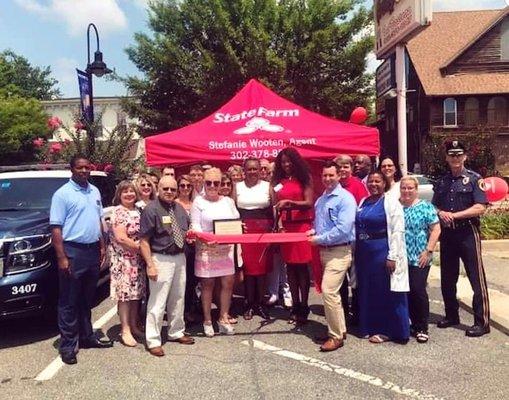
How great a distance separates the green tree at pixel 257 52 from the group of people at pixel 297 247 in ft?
48.4

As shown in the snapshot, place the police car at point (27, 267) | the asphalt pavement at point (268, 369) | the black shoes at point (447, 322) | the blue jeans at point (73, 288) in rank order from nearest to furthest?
the asphalt pavement at point (268, 369) < the blue jeans at point (73, 288) < the police car at point (27, 267) < the black shoes at point (447, 322)

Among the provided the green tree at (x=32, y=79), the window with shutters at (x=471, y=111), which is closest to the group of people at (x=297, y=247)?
the window with shutters at (x=471, y=111)

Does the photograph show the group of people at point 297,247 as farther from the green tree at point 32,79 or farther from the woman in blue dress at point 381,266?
the green tree at point 32,79

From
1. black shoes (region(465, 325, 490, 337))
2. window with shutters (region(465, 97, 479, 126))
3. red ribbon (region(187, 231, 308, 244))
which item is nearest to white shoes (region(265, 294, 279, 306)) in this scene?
red ribbon (region(187, 231, 308, 244))

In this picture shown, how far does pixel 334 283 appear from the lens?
5328 millimetres

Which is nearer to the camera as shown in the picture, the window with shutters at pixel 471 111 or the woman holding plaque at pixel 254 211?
the woman holding plaque at pixel 254 211

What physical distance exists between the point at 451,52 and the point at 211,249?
3192cm

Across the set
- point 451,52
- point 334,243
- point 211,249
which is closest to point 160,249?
point 211,249

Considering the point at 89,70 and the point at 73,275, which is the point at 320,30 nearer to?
the point at 89,70

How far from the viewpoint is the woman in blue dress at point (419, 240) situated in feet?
17.9

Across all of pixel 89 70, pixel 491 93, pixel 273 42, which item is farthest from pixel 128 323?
pixel 491 93

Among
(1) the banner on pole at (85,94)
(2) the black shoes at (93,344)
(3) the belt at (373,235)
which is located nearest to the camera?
(3) the belt at (373,235)

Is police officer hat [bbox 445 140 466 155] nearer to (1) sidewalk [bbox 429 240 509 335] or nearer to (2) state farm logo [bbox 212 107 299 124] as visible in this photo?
(1) sidewalk [bbox 429 240 509 335]

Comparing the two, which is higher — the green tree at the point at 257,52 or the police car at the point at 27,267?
the green tree at the point at 257,52
